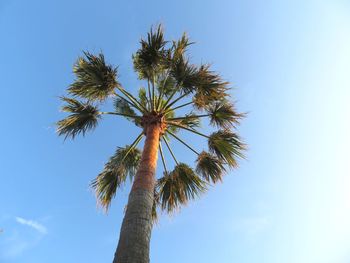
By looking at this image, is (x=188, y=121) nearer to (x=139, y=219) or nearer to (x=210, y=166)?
(x=210, y=166)

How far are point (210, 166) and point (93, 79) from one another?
4429 mm

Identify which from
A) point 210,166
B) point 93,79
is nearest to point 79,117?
point 93,79

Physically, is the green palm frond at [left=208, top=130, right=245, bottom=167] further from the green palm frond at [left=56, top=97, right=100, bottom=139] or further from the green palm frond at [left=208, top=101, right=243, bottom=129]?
the green palm frond at [left=56, top=97, right=100, bottom=139]

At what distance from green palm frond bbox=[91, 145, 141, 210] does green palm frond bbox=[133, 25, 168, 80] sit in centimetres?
249

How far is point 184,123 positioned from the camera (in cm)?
1005

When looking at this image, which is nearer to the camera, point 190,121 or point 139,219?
point 139,219

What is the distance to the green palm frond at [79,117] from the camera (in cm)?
943

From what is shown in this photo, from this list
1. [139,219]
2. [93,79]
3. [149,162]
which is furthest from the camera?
[93,79]

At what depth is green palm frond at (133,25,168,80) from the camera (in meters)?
8.86

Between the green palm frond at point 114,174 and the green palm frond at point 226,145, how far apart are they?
2.62m

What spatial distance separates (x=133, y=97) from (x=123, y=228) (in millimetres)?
4788

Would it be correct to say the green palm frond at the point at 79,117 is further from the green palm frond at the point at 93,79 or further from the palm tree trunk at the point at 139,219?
the palm tree trunk at the point at 139,219

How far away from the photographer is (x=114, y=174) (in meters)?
10.2

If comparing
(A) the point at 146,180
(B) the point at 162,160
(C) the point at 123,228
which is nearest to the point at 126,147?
(B) the point at 162,160
